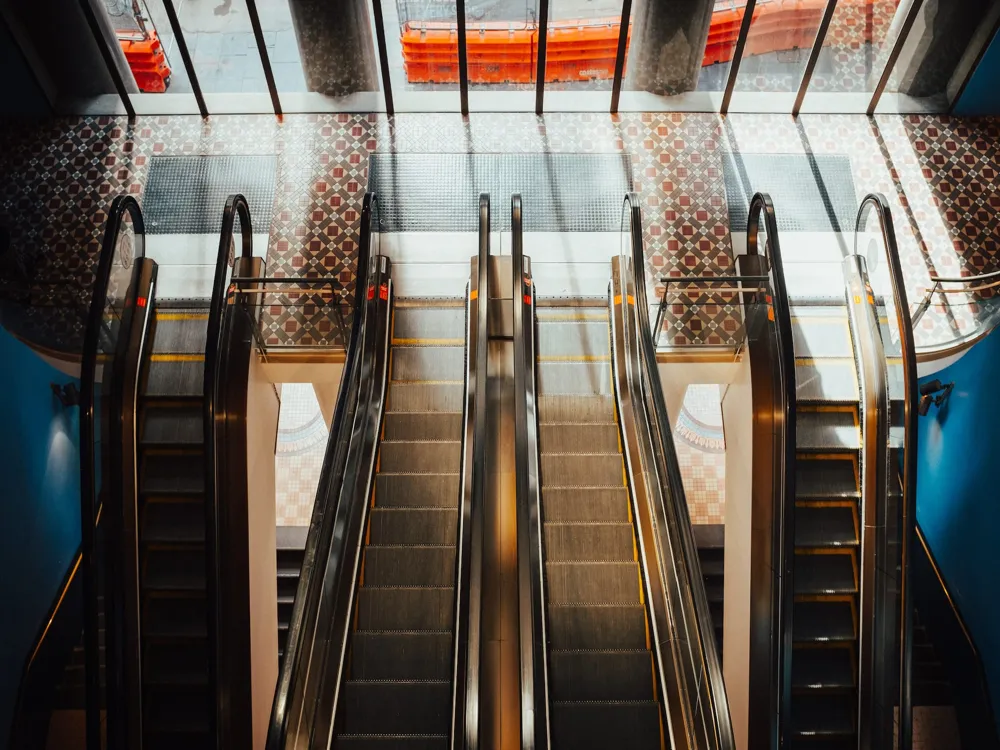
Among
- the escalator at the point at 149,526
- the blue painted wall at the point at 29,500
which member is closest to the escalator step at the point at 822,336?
the escalator at the point at 149,526

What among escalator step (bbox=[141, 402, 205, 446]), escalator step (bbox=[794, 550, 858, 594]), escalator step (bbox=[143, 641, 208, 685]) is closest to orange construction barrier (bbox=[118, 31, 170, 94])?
escalator step (bbox=[141, 402, 205, 446])

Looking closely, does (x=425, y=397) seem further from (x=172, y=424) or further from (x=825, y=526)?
(x=825, y=526)

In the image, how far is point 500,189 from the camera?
759cm

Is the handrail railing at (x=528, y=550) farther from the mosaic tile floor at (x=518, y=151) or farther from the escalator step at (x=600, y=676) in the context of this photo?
the mosaic tile floor at (x=518, y=151)

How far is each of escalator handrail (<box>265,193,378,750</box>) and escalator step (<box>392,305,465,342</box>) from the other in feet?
3.14

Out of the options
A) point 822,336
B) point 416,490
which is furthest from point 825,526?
point 416,490

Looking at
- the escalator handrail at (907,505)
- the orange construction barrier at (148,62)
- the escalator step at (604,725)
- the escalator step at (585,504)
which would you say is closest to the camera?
the escalator step at (604,725)

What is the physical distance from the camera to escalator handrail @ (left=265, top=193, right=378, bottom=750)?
12.5 ft

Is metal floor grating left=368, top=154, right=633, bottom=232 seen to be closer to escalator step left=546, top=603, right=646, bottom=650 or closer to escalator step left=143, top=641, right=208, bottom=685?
escalator step left=546, top=603, right=646, bottom=650

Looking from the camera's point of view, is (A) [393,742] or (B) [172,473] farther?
(B) [172,473]

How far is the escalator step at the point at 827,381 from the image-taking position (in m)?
5.68

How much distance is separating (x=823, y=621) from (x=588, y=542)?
1847 millimetres

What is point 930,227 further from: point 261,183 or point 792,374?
point 261,183

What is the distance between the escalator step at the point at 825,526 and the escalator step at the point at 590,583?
57.8 inches
